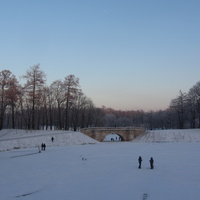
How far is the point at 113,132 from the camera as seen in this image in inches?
2408

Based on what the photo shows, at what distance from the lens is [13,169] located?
21.6 m

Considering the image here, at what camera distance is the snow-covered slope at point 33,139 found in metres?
38.8

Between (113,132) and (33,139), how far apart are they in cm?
2452

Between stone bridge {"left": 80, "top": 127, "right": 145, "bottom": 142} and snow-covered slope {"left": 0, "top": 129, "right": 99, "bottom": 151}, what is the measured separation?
23.5 feet

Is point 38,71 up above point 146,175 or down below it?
above

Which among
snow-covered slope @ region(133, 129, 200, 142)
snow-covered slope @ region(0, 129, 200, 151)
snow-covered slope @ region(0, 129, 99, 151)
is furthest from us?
snow-covered slope @ region(133, 129, 200, 142)

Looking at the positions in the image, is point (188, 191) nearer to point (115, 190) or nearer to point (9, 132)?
point (115, 190)

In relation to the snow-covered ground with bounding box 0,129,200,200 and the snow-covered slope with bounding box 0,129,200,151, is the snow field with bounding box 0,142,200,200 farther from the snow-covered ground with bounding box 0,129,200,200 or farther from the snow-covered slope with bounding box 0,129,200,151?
the snow-covered slope with bounding box 0,129,200,151

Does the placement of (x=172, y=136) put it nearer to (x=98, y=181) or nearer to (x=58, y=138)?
(x=58, y=138)

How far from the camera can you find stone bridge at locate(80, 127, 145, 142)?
59.3m

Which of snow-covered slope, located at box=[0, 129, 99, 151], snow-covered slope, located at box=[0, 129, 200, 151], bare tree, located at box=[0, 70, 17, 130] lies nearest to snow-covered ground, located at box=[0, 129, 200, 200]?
snow-covered slope, located at box=[0, 129, 99, 151]

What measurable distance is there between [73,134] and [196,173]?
34451 mm

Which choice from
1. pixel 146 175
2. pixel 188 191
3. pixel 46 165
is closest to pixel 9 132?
pixel 46 165

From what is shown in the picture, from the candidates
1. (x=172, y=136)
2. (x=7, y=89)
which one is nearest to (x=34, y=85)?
(x=7, y=89)
